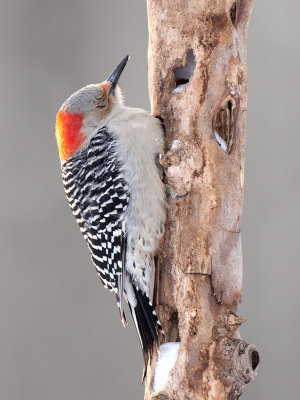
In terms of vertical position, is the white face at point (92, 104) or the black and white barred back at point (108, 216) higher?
the white face at point (92, 104)

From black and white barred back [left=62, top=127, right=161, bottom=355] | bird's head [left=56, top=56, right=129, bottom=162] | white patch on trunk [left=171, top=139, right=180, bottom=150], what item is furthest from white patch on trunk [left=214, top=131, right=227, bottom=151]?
bird's head [left=56, top=56, right=129, bottom=162]

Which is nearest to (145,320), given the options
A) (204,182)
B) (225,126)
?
(204,182)

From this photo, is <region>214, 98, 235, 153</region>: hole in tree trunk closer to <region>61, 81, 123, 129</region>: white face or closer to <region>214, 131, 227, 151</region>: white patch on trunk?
<region>214, 131, 227, 151</region>: white patch on trunk

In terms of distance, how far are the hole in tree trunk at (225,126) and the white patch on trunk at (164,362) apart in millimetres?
814

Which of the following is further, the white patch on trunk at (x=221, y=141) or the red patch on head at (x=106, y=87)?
the red patch on head at (x=106, y=87)

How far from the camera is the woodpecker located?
280cm

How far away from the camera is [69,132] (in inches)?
119

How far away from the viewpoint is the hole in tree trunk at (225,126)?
270 cm

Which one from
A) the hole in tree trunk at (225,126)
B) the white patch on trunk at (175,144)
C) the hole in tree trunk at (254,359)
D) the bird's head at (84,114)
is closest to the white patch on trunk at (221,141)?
the hole in tree trunk at (225,126)

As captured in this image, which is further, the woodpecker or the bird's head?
the bird's head

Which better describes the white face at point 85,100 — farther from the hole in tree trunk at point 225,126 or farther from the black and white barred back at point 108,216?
the hole in tree trunk at point 225,126

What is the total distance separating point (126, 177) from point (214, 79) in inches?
21.7
